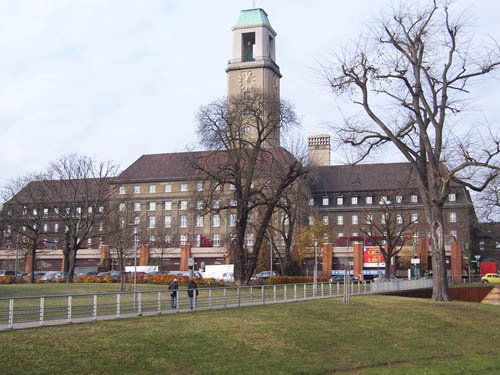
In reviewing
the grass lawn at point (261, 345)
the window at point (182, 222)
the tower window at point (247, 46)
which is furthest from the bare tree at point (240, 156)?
the tower window at point (247, 46)

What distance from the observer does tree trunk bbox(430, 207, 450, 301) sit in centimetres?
3659

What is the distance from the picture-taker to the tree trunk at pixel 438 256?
3659 centimetres

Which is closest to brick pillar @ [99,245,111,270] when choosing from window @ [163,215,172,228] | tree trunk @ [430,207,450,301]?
window @ [163,215,172,228]

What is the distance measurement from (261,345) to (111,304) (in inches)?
273

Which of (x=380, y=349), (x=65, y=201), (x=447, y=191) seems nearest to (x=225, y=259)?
(x=65, y=201)

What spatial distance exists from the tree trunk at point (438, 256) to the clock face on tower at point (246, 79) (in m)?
74.0

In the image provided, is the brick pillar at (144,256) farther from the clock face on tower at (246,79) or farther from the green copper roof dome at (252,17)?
the green copper roof dome at (252,17)

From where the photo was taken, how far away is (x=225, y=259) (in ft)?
289

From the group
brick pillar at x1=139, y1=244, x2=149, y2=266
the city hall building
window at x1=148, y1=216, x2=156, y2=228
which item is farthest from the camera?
window at x1=148, y1=216, x2=156, y2=228

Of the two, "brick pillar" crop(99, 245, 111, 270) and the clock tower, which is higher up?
the clock tower

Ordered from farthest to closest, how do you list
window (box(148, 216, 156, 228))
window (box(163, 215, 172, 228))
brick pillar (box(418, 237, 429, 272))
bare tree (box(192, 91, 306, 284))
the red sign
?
1. window (box(148, 216, 156, 228))
2. window (box(163, 215, 172, 228))
3. brick pillar (box(418, 237, 429, 272))
4. the red sign
5. bare tree (box(192, 91, 306, 284))

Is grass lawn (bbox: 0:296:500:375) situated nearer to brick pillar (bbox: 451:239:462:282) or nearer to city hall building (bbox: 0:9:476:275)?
brick pillar (bbox: 451:239:462:282)

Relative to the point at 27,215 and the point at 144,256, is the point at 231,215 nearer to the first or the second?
the point at 144,256

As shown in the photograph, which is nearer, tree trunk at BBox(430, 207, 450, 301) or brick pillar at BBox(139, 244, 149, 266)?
tree trunk at BBox(430, 207, 450, 301)
